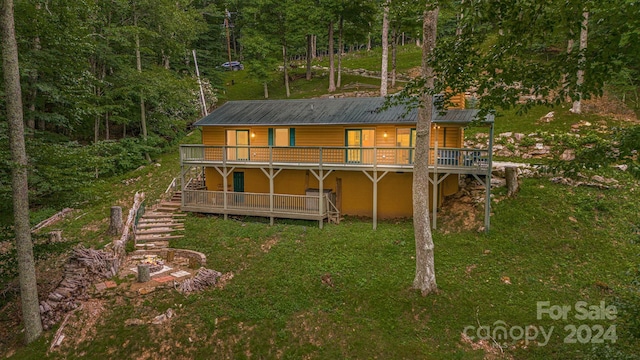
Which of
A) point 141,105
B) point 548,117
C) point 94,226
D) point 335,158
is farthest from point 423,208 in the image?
point 141,105

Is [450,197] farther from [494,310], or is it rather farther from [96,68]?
[96,68]

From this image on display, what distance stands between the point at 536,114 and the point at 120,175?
2958 cm

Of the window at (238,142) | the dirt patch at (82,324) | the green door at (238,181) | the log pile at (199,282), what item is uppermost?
the window at (238,142)

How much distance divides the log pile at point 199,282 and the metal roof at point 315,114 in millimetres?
9009

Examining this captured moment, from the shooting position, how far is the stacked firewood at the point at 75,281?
10602 millimetres

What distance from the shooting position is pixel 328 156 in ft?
57.5

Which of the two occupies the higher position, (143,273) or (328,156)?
(328,156)

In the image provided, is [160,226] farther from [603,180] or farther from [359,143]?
[603,180]

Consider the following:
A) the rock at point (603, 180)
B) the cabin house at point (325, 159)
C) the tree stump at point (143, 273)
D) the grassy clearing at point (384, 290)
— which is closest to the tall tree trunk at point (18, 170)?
the grassy clearing at point (384, 290)

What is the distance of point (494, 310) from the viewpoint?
10031mm

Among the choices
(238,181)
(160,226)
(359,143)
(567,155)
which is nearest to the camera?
(160,226)

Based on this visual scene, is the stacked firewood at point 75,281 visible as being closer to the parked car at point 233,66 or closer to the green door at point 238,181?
the green door at point 238,181

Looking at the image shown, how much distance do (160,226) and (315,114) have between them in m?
9.77

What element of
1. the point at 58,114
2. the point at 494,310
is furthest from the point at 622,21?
the point at 58,114
